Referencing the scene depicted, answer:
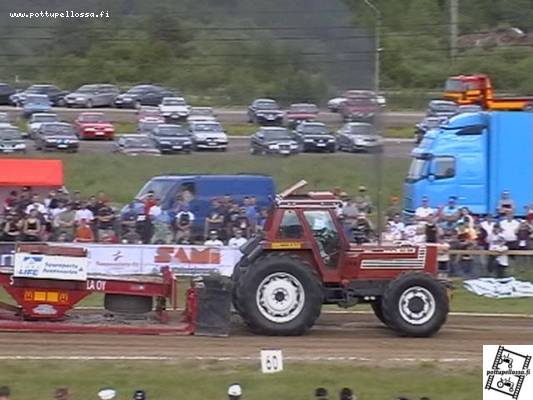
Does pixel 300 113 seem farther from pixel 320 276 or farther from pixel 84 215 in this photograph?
pixel 320 276

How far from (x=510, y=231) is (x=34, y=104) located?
21.1 m

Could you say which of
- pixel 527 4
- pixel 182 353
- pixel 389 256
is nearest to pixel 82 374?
pixel 182 353

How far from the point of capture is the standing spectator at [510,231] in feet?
70.7

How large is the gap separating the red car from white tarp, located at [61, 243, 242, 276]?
20.6 m

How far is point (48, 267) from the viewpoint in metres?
14.7

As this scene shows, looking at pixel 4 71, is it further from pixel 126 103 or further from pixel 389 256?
pixel 389 256

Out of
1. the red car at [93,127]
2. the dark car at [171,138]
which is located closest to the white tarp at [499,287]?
the dark car at [171,138]

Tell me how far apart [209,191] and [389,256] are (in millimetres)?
11109

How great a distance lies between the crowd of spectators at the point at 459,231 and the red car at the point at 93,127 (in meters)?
18.1

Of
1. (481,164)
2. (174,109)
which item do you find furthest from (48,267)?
(174,109)

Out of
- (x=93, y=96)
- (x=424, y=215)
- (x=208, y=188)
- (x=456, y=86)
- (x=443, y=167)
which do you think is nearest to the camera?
(x=424, y=215)

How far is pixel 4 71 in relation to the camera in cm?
3725

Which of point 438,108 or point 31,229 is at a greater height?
point 438,108

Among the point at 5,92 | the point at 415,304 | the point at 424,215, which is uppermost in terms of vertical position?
the point at 5,92
